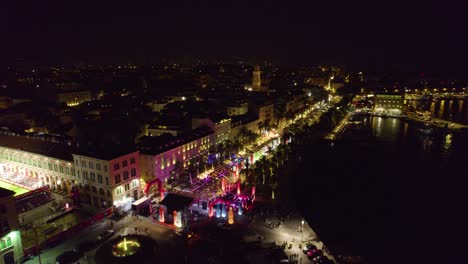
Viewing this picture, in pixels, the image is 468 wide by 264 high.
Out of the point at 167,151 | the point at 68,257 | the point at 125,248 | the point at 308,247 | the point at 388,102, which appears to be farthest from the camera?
the point at 388,102

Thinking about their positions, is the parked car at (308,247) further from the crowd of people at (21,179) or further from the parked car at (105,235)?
the crowd of people at (21,179)

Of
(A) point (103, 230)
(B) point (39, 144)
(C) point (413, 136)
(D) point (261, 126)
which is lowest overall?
(C) point (413, 136)

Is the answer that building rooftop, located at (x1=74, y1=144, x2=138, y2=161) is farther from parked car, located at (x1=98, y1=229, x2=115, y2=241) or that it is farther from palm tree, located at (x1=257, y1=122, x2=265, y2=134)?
palm tree, located at (x1=257, y1=122, x2=265, y2=134)

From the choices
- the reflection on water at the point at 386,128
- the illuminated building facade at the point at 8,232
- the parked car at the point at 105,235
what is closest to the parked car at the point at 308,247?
the parked car at the point at 105,235

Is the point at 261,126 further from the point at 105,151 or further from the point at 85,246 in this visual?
the point at 85,246


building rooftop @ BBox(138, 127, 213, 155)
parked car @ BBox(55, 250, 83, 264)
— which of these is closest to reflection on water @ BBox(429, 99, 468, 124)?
building rooftop @ BBox(138, 127, 213, 155)

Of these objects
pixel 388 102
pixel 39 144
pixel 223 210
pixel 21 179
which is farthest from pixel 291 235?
pixel 388 102

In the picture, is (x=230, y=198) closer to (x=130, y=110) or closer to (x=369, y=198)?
(x=369, y=198)
